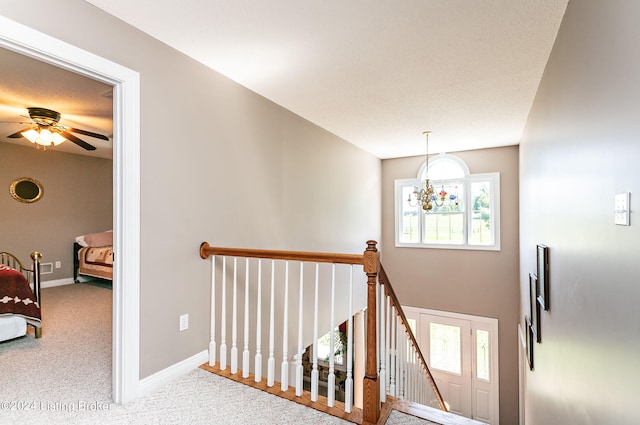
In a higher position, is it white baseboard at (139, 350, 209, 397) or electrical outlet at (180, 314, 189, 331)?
electrical outlet at (180, 314, 189, 331)

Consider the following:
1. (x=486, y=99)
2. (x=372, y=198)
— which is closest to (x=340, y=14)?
(x=486, y=99)

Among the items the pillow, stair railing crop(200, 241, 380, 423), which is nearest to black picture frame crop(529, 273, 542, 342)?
stair railing crop(200, 241, 380, 423)

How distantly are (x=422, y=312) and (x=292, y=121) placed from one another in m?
4.25

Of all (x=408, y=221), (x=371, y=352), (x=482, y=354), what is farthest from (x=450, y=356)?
(x=371, y=352)

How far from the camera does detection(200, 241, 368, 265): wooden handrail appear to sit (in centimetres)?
199

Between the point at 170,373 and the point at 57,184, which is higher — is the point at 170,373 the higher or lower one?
the lower one

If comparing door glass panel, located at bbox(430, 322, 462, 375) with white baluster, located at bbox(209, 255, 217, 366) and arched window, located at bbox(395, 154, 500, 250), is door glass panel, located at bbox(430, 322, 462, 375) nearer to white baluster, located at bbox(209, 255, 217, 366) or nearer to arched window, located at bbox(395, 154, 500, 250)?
arched window, located at bbox(395, 154, 500, 250)

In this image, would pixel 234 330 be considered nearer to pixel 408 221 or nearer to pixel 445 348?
pixel 408 221

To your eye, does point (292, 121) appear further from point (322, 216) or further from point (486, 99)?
point (486, 99)

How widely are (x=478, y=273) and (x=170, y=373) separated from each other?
195 inches

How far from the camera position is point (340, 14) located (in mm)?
1988

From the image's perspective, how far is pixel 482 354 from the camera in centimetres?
552

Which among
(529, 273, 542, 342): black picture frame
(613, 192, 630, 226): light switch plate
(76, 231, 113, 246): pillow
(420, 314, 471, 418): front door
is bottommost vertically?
(420, 314, 471, 418): front door

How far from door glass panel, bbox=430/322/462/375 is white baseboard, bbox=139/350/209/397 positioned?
4.56 meters
